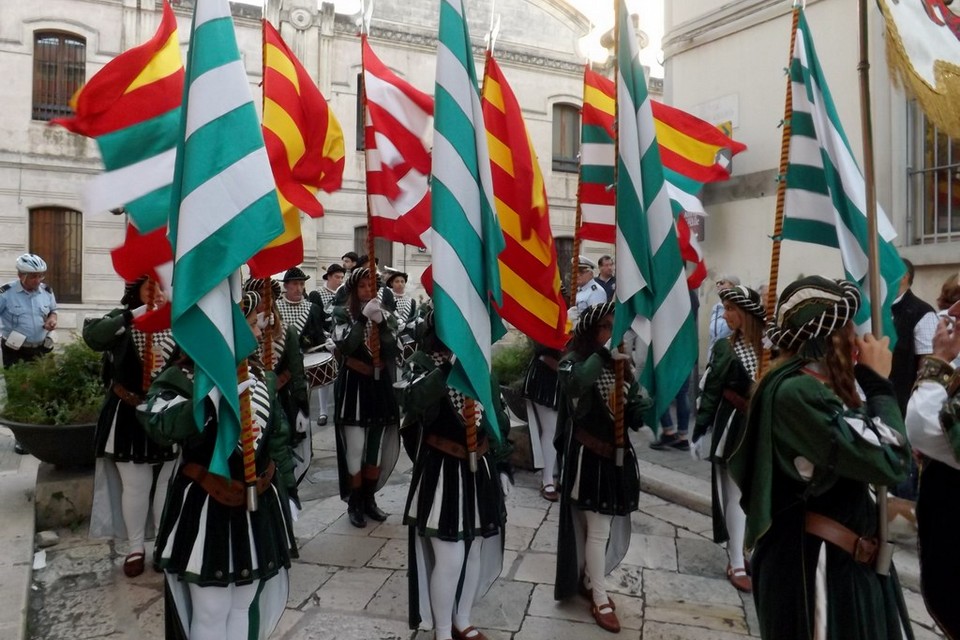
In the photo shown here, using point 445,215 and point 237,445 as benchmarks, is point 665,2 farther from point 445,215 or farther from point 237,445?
point 237,445

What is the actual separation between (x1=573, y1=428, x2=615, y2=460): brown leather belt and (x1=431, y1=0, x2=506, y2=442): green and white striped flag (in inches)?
34.9

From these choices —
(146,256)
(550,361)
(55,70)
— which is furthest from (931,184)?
(55,70)

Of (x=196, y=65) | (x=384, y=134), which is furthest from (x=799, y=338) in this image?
(x=384, y=134)

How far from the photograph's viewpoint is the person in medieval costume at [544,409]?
6539 mm

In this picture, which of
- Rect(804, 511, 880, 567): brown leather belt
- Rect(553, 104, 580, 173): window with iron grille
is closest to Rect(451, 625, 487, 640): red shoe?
Rect(804, 511, 880, 567): brown leather belt

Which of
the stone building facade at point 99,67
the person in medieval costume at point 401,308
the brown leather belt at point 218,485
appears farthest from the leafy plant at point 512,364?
the stone building facade at point 99,67

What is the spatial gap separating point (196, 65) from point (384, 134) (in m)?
2.31

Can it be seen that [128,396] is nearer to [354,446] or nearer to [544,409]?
[354,446]

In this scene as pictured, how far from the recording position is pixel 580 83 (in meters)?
20.2

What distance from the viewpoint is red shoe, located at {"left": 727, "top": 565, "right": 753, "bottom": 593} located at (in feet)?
14.8

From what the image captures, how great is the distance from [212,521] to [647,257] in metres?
2.51

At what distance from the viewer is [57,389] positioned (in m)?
5.44

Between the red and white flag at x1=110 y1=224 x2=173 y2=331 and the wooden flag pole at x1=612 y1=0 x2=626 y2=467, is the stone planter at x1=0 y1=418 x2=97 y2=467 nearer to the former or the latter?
the red and white flag at x1=110 y1=224 x2=173 y2=331

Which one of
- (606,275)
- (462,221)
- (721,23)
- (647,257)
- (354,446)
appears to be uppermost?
(721,23)
